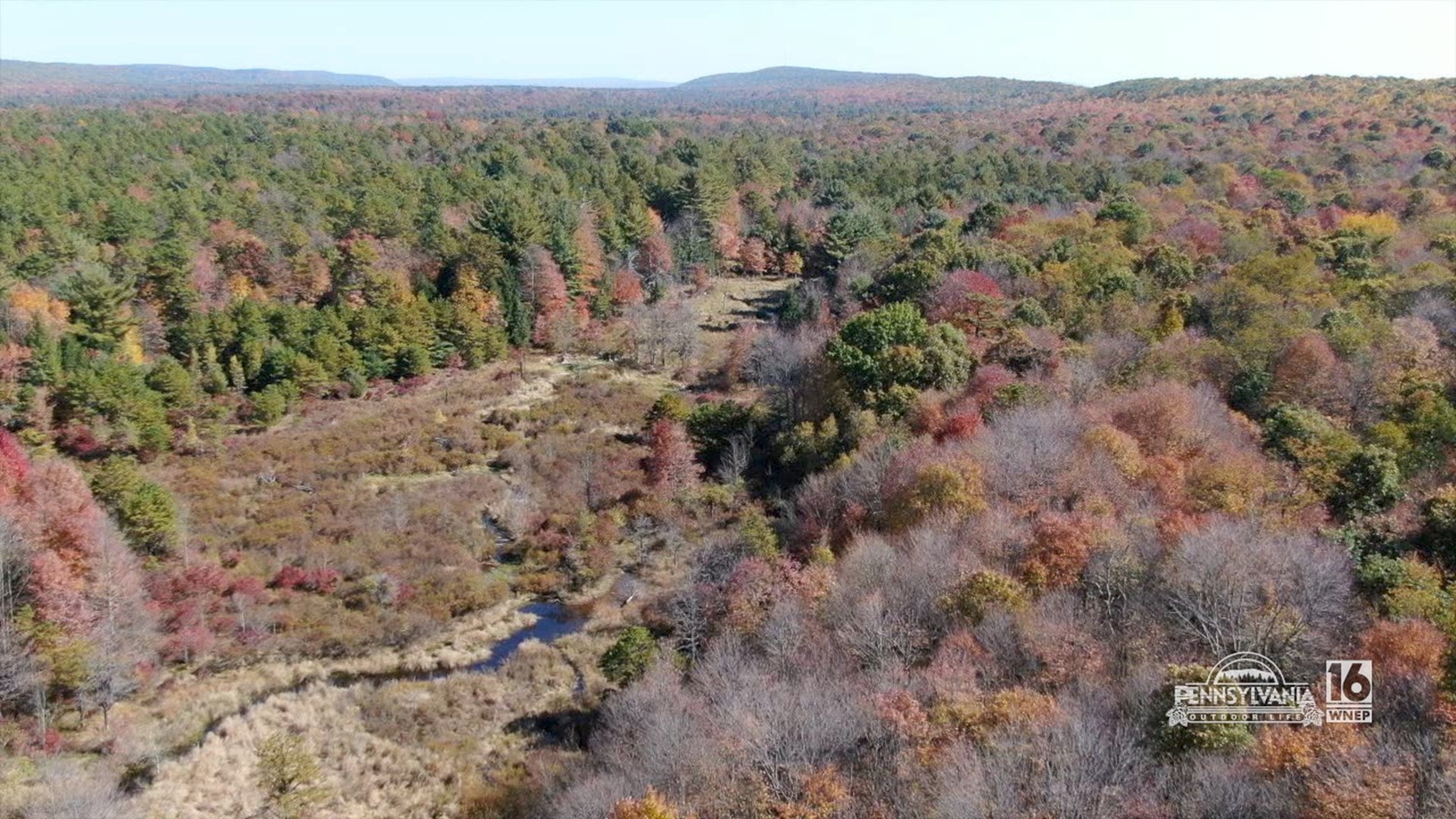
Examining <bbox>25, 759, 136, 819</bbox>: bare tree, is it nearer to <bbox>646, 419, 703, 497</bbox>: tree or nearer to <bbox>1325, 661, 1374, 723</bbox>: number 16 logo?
<bbox>646, 419, 703, 497</bbox>: tree

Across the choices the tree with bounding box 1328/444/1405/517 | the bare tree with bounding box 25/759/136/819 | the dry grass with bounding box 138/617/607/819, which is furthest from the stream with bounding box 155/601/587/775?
the tree with bounding box 1328/444/1405/517

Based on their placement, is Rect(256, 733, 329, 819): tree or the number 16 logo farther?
Rect(256, 733, 329, 819): tree

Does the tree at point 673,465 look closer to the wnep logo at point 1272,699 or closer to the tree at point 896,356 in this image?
the tree at point 896,356

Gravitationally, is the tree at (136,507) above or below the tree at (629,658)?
above

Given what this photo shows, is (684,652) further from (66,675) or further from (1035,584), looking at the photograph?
(66,675)

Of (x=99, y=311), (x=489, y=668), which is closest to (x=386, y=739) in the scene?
(x=489, y=668)

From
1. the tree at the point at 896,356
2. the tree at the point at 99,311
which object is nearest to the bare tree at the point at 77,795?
the tree at the point at 896,356
